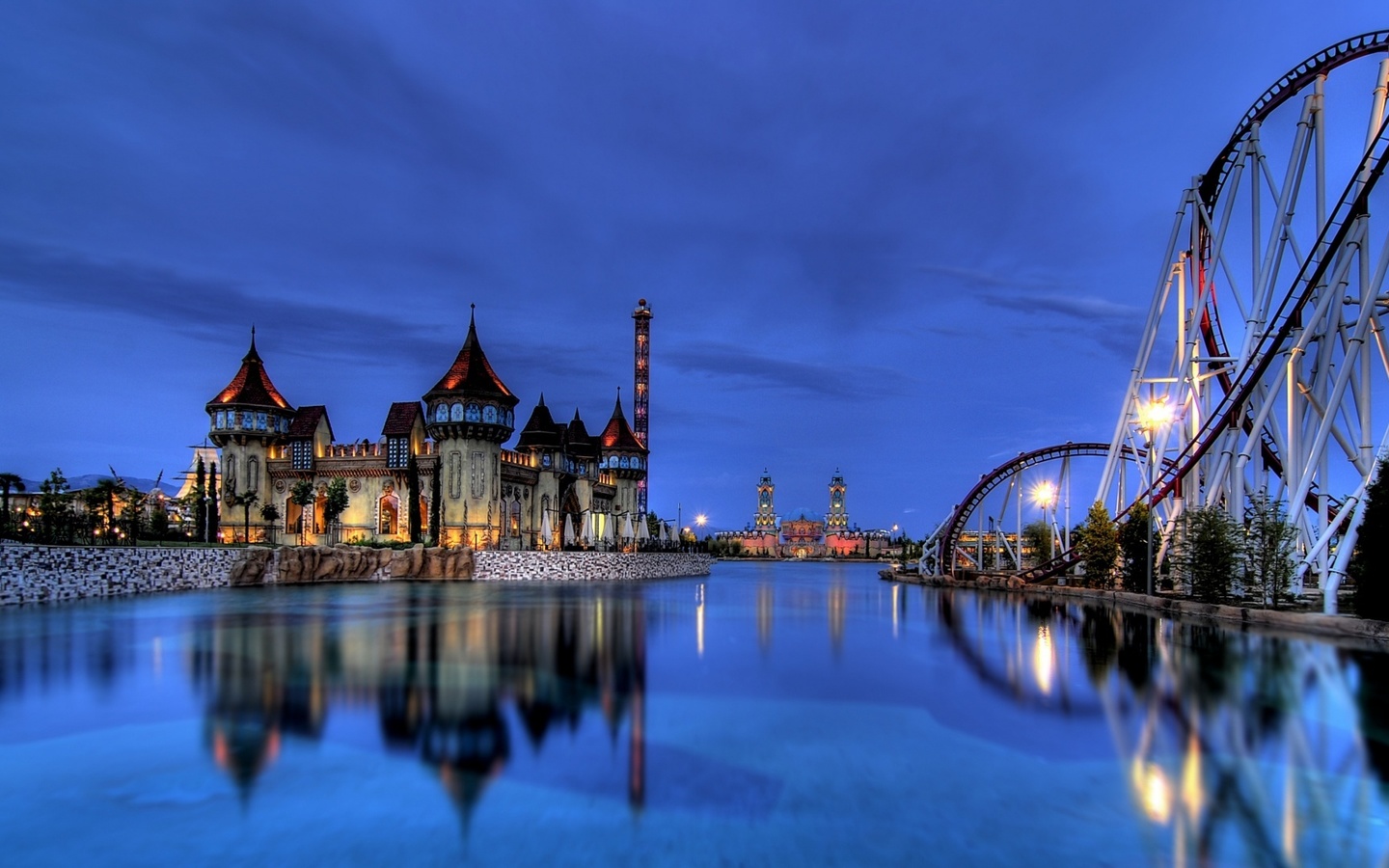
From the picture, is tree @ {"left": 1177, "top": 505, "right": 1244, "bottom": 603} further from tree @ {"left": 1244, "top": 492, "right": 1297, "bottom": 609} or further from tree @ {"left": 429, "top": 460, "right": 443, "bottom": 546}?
tree @ {"left": 429, "top": 460, "right": 443, "bottom": 546}

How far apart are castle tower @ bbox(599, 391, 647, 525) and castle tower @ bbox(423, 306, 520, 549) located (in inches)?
972

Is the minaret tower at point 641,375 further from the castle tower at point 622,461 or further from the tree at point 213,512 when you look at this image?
the tree at point 213,512

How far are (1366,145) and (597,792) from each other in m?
32.5

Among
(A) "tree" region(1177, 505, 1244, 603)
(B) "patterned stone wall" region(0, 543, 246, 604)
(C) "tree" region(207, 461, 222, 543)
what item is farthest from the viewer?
(C) "tree" region(207, 461, 222, 543)

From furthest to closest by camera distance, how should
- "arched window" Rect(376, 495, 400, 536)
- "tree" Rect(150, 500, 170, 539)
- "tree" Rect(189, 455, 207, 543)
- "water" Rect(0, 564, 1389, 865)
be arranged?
"tree" Rect(189, 455, 207, 543) → "tree" Rect(150, 500, 170, 539) → "arched window" Rect(376, 495, 400, 536) → "water" Rect(0, 564, 1389, 865)

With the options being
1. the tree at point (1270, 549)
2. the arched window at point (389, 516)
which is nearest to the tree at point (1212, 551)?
the tree at point (1270, 549)

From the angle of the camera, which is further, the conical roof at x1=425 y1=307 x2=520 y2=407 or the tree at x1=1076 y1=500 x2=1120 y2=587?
the conical roof at x1=425 y1=307 x2=520 y2=407

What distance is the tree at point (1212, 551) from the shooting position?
2958 centimetres

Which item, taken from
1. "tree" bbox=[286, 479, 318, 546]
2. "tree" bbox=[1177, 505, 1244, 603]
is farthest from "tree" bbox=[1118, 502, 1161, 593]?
"tree" bbox=[286, 479, 318, 546]

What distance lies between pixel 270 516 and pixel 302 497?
9.93 feet

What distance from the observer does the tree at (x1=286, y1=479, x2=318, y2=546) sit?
59.4m

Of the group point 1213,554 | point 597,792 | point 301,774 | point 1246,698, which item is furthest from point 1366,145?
point 301,774

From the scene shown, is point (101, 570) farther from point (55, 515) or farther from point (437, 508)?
point (437, 508)

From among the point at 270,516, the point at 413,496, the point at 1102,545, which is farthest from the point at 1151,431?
the point at 270,516
